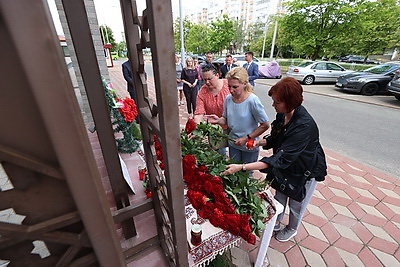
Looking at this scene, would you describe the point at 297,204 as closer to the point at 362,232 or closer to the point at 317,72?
the point at 362,232

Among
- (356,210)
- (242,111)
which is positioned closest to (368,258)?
(356,210)

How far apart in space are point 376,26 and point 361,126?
12.6 meters

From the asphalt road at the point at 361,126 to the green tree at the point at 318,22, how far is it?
649 centimetres

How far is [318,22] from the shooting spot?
12.9 meters

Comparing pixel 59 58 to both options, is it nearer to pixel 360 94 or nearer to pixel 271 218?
pixel 271 218

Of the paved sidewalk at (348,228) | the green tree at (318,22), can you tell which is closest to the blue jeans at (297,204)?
the paved sidewalk at (348,228)

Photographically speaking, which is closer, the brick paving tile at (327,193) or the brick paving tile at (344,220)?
the brick paving tile at (344,220)

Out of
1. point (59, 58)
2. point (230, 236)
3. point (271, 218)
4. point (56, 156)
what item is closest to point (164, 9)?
point (59, 58)

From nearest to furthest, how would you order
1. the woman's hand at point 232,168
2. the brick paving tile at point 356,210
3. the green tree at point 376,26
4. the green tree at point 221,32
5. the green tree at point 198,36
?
the woman's hand at point 232,168 < the brick paving tile at point 356,210 < the green tree at point 376,26 < the green tree at point 221,32 < the green tree at point 198,36

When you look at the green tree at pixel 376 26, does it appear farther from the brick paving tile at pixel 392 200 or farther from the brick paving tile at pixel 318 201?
the brick paving tile at pixel 318 201

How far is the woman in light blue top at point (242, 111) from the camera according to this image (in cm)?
204

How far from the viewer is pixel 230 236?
4.19ft

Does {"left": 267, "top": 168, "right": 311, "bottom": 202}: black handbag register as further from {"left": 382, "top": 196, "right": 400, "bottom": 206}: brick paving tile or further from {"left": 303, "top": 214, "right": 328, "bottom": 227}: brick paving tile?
{"left": 382, "top": 196, "right": 400, "bottom": 206}: brick paving tile

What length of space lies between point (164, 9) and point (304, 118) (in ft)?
4.46
